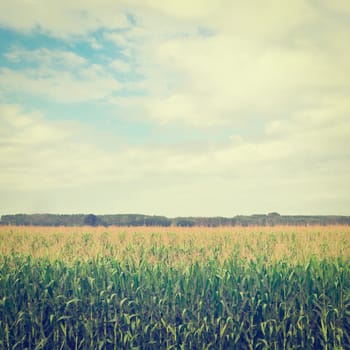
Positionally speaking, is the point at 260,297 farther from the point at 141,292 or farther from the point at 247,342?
the point at 141,292

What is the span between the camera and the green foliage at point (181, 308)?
30.6ft

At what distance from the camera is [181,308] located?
9.48m

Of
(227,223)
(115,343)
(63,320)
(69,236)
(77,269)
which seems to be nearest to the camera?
(115,343)

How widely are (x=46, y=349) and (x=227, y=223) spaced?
953 inches

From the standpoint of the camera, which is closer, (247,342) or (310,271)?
(247,342)

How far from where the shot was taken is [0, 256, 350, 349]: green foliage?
9.32 m

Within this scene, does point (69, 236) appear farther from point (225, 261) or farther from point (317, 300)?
point (317, 300)

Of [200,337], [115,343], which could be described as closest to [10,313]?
[115,343]

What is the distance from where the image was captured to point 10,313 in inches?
400

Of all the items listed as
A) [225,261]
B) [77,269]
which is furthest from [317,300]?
[77,269]

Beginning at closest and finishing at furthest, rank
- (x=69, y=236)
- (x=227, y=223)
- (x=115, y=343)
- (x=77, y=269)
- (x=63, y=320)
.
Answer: (x=115, y=343)
(x=63, y=320)
(x=77, y=269)
(x=69, y=236)
(x=227, y=223)

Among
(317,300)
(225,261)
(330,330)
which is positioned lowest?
(330,330)

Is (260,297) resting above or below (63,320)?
above

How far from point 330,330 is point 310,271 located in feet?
4.35
